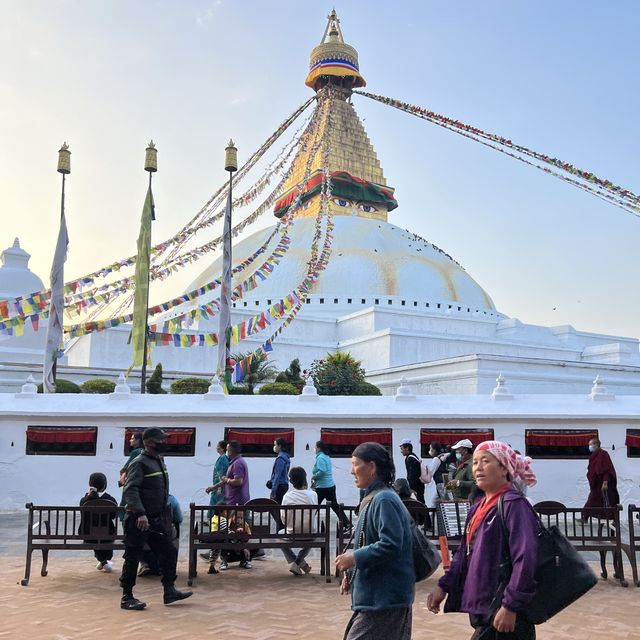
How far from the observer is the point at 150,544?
6121 millimetres

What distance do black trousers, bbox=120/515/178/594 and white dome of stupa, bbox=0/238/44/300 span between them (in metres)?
20.5

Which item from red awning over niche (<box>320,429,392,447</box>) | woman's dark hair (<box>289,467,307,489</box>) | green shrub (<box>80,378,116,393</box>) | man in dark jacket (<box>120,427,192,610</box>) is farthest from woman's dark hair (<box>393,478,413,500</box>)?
green shrub (<box>80,378,116,393</box>)

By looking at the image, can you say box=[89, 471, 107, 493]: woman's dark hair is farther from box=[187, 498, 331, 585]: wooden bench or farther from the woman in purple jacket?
the woman in purple jacket

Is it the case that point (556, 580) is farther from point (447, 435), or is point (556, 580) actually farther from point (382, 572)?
point (447, 435)

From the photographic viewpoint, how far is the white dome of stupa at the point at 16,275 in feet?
82.0

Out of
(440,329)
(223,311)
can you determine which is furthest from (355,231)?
(223,311)

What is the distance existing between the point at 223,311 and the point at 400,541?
1502 cm

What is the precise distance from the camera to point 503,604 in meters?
2.94

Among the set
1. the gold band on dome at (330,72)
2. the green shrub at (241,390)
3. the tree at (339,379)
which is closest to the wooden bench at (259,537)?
the green shrub at (241,390)

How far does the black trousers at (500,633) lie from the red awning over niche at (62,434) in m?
10.2

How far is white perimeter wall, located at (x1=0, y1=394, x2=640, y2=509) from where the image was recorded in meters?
12.1

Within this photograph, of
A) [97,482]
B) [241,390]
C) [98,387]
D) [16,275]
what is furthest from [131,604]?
[16,275]

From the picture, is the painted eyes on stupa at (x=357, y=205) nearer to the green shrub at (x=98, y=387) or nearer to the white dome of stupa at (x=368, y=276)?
the white dome of stupa at (x=368, y=276)

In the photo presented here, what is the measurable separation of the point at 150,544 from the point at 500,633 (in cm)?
380
